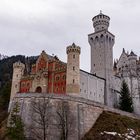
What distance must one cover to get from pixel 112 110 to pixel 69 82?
11.8 metres

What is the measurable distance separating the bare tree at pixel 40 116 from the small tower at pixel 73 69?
10.7 meters

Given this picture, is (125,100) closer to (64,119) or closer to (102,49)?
(102,49)

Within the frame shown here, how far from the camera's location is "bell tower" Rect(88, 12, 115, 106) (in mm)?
84938

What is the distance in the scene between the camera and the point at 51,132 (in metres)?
54.5

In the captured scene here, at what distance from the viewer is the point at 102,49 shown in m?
86.9

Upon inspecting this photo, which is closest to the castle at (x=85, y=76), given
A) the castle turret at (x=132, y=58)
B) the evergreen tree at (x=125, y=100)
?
the castle turret at (x=132, y=58)

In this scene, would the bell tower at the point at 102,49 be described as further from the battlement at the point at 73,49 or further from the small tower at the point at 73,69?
the small tower at the point at 73,69

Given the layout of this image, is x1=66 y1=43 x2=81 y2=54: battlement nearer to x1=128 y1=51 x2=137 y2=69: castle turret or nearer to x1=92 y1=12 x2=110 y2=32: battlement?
x1=92 y1=12 x2=110 y2=32: battlement

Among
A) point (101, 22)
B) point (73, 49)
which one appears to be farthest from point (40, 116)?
point (101, 22)

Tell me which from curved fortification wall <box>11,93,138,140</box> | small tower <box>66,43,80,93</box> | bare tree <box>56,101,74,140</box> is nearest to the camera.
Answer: bare tree <box>56,101,74,140</box>

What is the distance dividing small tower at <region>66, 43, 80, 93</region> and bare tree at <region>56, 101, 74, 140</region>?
9424mm

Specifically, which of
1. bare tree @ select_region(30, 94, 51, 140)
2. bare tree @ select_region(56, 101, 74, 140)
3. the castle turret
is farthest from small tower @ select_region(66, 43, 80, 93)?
the castle turret

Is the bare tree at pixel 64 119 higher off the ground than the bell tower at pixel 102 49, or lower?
lower

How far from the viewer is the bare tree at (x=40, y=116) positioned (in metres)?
53.8
